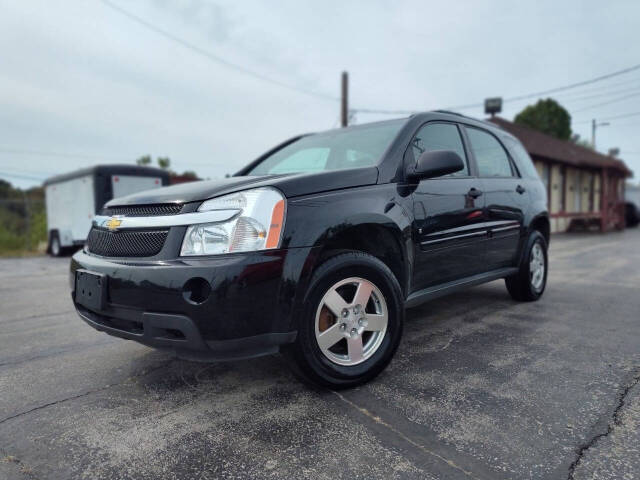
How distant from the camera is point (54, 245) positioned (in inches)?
493

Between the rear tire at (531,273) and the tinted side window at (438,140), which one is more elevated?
the tinted side window at (438,140)

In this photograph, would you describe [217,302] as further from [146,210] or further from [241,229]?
[146,210]

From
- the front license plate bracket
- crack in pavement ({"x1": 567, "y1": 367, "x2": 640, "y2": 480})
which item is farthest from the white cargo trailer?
crack in pavement ({"x1": 567, "y1": 367, "x2": 640, "y2": 480})

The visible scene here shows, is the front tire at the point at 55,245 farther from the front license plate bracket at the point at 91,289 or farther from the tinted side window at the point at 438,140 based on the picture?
the tinted side window at the point at 438,140

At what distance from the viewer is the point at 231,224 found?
7.00 ft

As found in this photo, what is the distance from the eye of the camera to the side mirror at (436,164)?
2773 millimetres

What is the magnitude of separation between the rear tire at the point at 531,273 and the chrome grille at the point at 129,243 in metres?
3.55

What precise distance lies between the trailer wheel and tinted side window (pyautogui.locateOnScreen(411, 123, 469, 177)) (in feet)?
39.2

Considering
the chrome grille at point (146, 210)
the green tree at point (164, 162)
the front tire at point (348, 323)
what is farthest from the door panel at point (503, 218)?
the green tree at point (164, 162)

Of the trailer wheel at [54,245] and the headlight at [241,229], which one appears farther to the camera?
the trailer wheel at [54,245]

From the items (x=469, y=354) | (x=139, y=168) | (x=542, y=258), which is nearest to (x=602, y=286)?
(x=542, y=258)

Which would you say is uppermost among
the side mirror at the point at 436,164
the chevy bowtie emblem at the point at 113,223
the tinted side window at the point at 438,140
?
the tinted side window at the point at 438,140

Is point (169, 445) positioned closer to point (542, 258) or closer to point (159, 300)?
point (159, 300)

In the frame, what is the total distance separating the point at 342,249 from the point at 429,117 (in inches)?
57.8
